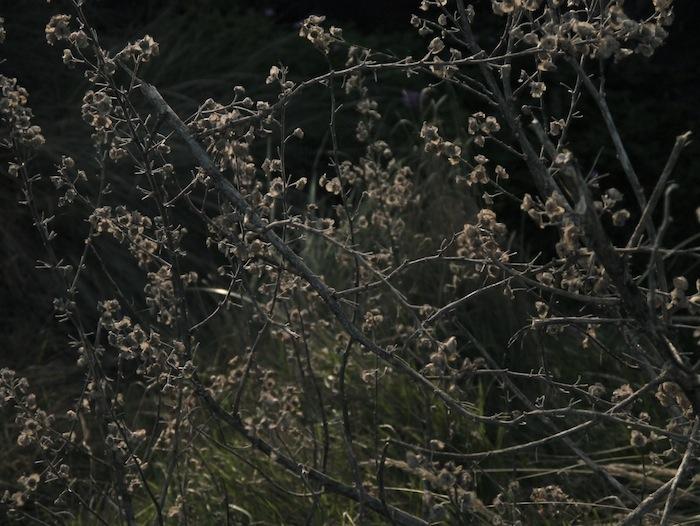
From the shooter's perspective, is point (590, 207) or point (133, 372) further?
point (133, 372)

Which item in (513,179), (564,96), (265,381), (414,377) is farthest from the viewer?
(564,96)

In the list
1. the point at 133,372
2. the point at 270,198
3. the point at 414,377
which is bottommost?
the point at 133,372

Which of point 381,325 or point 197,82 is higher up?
point 197,82

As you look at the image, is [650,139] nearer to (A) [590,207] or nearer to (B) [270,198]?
(B) [270,198]

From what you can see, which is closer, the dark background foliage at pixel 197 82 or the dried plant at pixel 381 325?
the dried plant at pixel 381 325

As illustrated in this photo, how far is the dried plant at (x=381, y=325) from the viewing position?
1974 millimetres

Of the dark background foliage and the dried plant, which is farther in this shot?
the dark background foliage

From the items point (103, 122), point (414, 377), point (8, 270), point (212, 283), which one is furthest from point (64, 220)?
point (414, 377)

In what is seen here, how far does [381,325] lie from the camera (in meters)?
4.11

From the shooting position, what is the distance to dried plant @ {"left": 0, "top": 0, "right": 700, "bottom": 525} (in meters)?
1.97

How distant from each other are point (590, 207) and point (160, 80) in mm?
5572

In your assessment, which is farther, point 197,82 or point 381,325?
point 197,82

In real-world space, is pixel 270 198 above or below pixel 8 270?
above

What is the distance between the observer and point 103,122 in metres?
2.35
